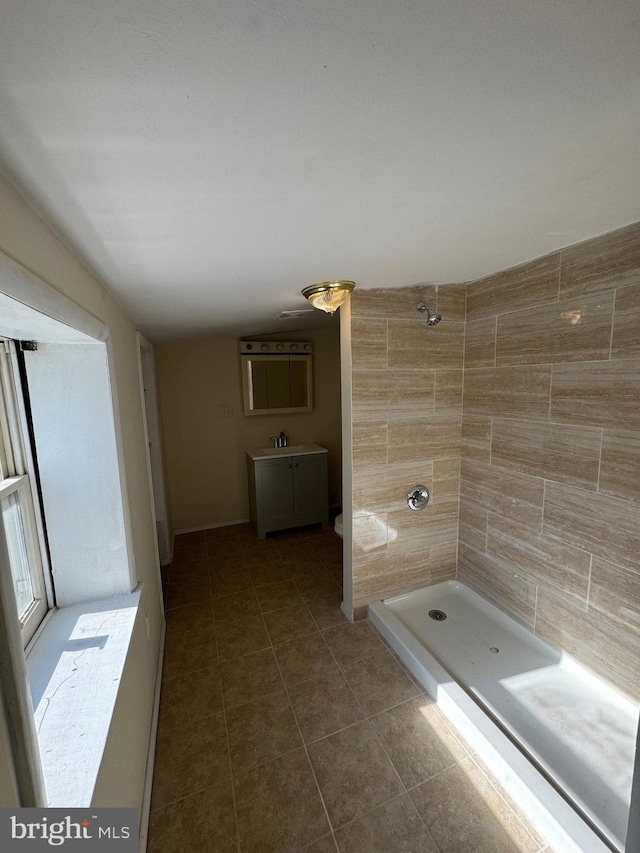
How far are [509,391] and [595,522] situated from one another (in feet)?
2.40

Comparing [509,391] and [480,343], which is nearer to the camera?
[509,391]

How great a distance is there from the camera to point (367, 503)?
2115mm

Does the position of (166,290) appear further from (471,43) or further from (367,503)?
(367,503)

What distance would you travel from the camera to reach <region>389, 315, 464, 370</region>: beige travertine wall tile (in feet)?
6.72

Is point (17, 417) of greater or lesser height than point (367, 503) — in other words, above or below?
above

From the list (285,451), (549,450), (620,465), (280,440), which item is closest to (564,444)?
(549,450)

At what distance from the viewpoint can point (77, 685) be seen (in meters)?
0.99

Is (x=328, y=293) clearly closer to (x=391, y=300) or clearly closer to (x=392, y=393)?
(x=391, y=300)

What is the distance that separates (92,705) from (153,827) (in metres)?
0.72

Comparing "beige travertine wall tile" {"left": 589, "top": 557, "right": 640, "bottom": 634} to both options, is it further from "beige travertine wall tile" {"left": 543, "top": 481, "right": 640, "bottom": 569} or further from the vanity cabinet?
the vanity cabinet

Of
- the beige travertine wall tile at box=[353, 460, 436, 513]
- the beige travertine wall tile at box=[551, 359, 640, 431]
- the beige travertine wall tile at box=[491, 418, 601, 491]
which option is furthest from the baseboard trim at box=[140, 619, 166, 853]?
the beige travertine wall tile at box=[551, 359, 640, 431]

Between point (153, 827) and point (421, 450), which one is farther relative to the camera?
point (421, 450)

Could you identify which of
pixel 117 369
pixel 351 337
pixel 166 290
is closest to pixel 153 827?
pixel 117 369

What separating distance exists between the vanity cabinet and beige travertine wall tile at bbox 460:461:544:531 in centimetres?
163
